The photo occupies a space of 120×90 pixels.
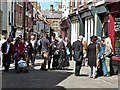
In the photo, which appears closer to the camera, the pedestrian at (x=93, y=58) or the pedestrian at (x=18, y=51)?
the pedestrian at (x=93, y=58)

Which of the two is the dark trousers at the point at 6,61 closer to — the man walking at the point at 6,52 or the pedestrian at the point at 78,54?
the man walking at the point at 6,52

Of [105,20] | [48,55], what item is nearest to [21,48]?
[48,55]

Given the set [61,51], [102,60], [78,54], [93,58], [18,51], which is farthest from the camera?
[61,51]

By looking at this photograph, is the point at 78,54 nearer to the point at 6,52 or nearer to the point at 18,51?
the point at 18,51

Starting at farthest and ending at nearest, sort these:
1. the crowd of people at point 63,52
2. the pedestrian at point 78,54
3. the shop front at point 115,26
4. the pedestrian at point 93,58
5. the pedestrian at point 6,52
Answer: the shop front at point 115,26, the pedestrian at point 6,52, the pedestrian at point 78,54, the crowd of people at point 63,52, the pedestrian at point 93,58

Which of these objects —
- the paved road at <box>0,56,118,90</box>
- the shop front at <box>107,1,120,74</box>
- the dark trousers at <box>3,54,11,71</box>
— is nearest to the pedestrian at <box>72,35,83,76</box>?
the paved road at <box>0,56,118,90</box>

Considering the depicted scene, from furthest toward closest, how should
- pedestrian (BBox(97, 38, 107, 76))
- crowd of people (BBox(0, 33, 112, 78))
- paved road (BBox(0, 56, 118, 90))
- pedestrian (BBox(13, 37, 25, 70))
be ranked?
1. pedestrian (BBox(13, 37, 25, 70))
2. pedestrian (BBox(97, 38, 107, 76))
3. crowd of people (BBox(0, 33, 112, 78))
4. paved road (BBox(0, 56, 118, 90))

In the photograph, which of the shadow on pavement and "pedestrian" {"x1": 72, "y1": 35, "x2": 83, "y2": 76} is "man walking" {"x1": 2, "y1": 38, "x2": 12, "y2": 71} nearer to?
the shadow on pavement

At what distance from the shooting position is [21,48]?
63.2 ft

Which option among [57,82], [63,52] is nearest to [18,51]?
[63,52]

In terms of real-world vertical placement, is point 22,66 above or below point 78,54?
below

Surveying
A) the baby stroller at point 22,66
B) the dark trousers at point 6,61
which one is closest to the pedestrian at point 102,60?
the baby stroller at point 22,66

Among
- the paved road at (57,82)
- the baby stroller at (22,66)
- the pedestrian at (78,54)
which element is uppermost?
the pedestrian at (78,54)

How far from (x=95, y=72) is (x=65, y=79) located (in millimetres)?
1517
